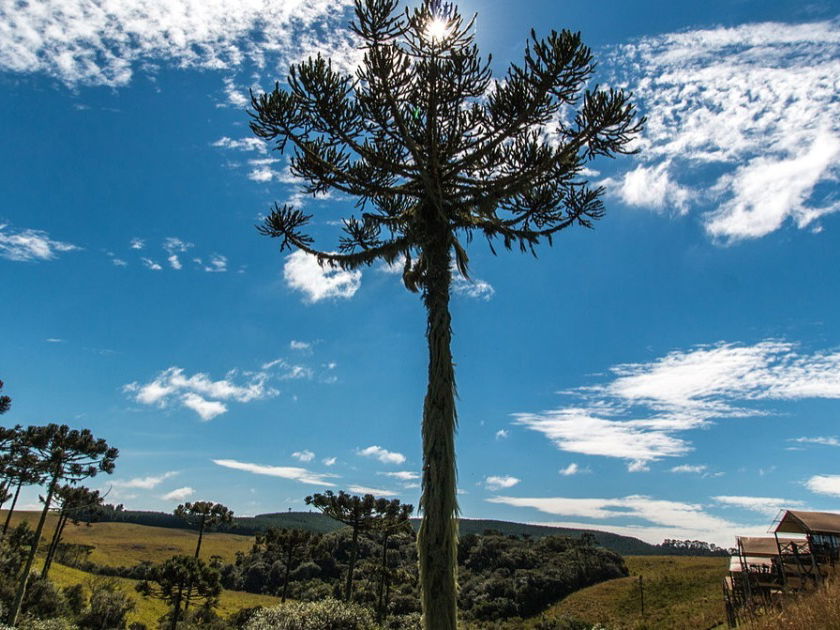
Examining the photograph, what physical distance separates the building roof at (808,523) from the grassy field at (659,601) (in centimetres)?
1862

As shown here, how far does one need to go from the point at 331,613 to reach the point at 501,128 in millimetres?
18881

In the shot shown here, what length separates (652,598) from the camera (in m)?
55.4

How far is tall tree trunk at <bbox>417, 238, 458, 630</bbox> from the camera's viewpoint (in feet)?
22.8

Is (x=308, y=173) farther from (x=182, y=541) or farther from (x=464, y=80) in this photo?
(x=182, y=541)

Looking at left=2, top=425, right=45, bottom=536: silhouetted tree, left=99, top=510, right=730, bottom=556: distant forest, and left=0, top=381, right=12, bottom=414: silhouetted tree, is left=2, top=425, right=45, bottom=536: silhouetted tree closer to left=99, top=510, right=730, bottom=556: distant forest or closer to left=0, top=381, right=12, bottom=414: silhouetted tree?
left=0, top=381, right=12, bottom=414: silhouetted tree

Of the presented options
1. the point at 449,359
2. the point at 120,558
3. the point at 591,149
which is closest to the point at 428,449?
the point at 449,359

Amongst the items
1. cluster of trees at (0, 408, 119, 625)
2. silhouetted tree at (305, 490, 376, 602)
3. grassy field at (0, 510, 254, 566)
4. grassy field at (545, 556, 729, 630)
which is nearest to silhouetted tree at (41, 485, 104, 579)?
cluster of trees at (0, 408, 119, 625)

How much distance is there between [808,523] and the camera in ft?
63.2

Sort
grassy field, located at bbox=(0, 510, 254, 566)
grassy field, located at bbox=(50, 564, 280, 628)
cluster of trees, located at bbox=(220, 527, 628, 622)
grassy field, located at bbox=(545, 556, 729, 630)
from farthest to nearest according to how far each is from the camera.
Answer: grassy field, located at bbox=(0, 510, 254, 566), cluster of trees, located at bbox=(220, 527, 628, 622), grassy field, located at bbox=(545, 556, 729, 630), grassy field, located at bbox=(50, 564, 280, 628)

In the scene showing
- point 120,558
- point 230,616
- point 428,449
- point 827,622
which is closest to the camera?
point 827,622

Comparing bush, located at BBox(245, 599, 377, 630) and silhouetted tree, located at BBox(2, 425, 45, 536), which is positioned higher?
silhouetted tree, located at BBox(2, 425, 45, 536)

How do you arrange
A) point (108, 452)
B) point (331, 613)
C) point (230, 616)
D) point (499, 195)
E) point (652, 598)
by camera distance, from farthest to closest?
point (652, 598), point (230, 616), point (108, 452), point (331, 613), point (499, 195)

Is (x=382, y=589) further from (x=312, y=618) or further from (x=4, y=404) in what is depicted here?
(x=4, y=404)

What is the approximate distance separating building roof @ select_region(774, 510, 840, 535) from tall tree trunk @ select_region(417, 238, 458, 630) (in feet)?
63.9
